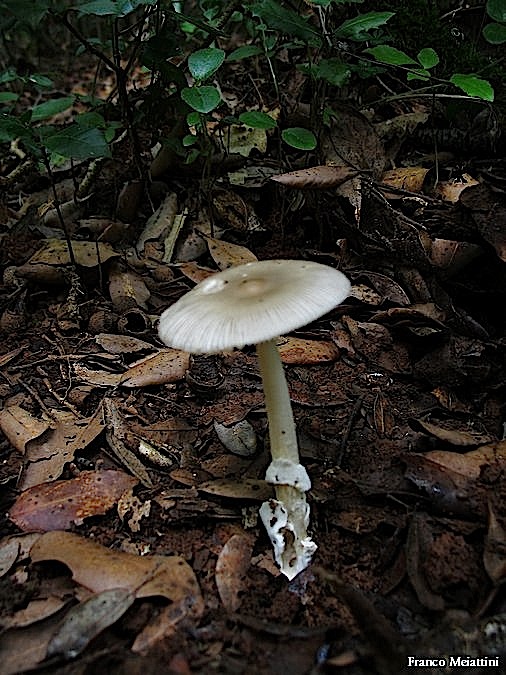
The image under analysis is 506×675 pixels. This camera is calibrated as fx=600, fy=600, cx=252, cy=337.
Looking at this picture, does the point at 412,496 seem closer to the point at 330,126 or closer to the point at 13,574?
the point at 13,574

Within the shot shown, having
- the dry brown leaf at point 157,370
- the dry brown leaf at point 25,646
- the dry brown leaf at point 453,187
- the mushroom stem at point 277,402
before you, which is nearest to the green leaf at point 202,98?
the dry brown leaf at point 157,370

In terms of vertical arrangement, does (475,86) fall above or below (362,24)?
below

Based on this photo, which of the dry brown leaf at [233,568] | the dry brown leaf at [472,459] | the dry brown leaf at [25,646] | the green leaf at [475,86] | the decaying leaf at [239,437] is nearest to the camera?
the dry brown leaf at [25,646]

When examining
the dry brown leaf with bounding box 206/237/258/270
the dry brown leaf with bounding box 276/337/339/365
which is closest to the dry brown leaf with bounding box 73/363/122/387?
the dry brown leaf with bounding box 276/337/339/365

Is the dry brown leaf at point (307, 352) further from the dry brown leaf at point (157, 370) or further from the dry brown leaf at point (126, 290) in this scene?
the dry brown leaf at point (126, 290)

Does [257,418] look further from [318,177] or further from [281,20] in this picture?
[281,20]

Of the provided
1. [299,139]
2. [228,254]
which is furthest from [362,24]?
[228,254]
